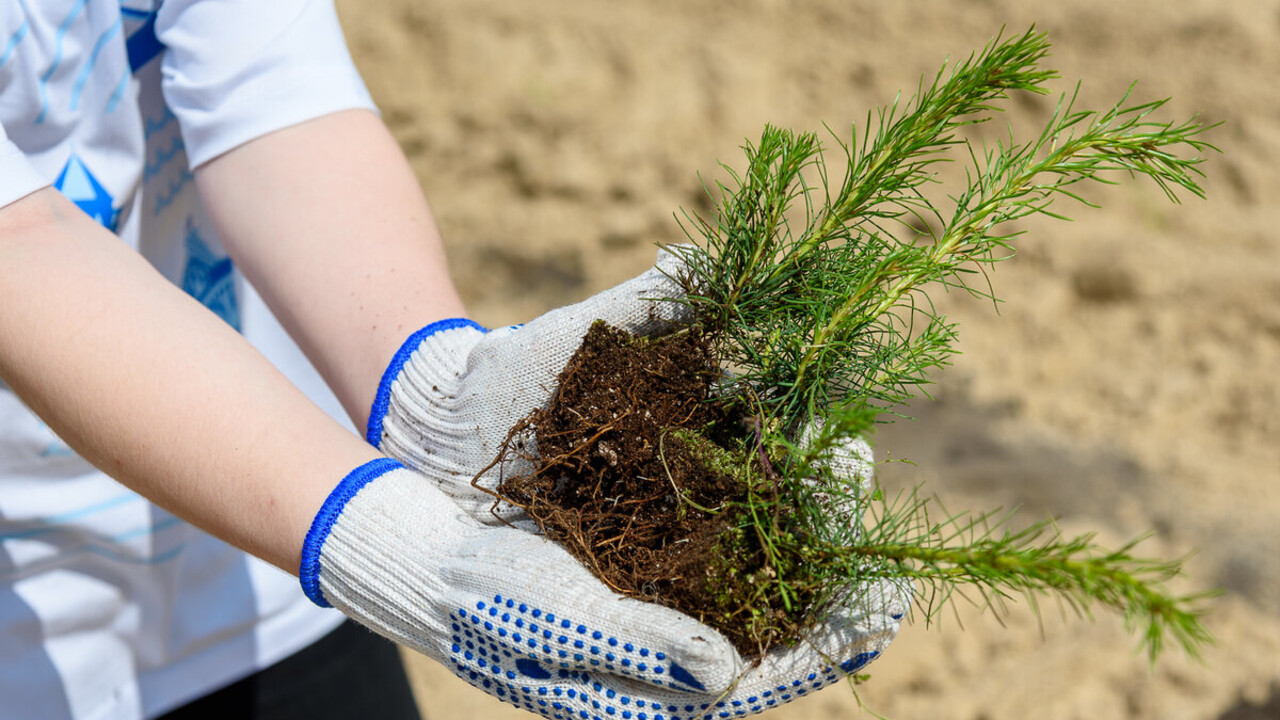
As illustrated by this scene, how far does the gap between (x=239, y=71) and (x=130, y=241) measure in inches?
13.4

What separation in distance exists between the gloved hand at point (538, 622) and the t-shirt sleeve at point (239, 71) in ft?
1.91

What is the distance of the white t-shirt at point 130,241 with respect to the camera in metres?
1.31

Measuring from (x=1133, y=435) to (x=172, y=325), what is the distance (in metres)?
3.32

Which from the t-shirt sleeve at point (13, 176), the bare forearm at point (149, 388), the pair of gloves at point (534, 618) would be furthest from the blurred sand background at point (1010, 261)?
the t-shirt sleeve at point (13, 176)

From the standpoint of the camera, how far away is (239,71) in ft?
4.46

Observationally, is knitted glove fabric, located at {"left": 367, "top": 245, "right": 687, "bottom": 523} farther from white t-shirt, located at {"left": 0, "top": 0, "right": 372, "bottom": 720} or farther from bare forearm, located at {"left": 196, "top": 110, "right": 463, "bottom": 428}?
white t-shirt, located at {"left": 0, "top": 0, "right": 372, "bottom": 720}

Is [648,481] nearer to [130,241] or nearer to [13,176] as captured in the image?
[13,176]

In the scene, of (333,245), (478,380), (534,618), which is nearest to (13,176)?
(333,245)

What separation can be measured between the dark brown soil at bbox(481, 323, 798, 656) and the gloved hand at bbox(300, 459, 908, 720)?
37mm

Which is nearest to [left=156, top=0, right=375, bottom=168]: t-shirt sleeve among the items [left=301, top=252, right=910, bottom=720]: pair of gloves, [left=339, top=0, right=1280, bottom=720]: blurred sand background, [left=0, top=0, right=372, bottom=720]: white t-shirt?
[left=0, top=0, right=372, bottom=720]: white t-shirt

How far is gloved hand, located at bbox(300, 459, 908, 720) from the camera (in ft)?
3.42

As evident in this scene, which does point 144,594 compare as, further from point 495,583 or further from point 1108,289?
point 1108,289

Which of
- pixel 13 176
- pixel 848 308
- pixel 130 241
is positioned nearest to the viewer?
pixel 13 176

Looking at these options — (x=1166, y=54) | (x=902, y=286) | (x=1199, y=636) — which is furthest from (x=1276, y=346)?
(x=1199, y=636)
